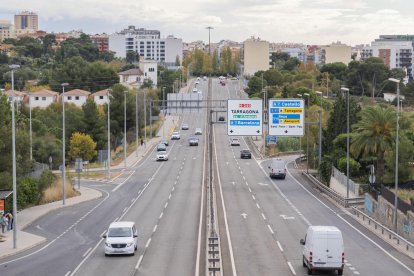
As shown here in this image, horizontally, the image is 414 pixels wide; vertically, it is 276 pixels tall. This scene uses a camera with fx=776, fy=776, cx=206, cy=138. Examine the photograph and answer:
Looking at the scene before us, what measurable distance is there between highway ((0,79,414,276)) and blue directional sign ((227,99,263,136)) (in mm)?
4717

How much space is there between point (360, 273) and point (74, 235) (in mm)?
16507

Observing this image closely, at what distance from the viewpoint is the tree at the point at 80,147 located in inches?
3273

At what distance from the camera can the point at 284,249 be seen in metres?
34.5

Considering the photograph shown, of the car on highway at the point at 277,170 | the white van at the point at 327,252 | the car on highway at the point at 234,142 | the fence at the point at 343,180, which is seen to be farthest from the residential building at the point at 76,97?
the white van at the point at 327,252

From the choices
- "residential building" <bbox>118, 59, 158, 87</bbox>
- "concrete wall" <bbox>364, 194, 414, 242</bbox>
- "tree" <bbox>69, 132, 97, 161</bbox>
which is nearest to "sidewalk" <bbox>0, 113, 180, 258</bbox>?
"tree" <bbox>69, 132, 97, 161</bbox>

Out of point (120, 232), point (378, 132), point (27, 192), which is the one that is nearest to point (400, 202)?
point (378, 132)

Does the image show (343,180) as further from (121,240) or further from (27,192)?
(121,240)

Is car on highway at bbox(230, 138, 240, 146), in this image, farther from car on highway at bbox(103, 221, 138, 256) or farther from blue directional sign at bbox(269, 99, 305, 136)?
car on highway at bbox(103, 221, 138, 256)

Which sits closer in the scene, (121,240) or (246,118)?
(121,240)

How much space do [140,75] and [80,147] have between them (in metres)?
104

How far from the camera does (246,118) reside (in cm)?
5484

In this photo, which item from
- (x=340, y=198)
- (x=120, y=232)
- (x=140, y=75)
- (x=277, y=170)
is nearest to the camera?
(x=120, y=232)

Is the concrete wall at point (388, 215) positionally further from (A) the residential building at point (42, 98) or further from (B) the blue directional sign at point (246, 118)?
(A) the residential building at point (42, 98)

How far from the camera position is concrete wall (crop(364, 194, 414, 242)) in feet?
124
